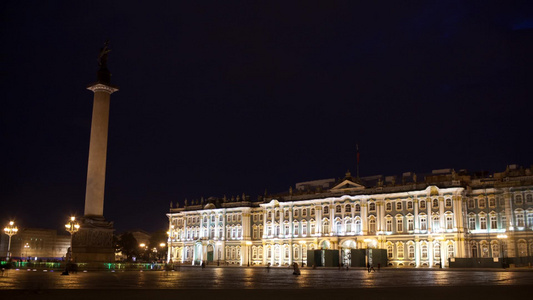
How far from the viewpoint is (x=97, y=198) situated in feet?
153

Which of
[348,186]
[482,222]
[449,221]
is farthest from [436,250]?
[348,186]

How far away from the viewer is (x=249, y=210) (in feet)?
320

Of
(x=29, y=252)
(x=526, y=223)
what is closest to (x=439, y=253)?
(x=526, y=223)

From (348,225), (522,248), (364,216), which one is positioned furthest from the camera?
(348,225)

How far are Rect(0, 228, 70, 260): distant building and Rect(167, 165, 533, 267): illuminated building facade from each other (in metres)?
53.2

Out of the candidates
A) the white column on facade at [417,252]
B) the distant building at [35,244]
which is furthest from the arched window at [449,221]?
the distant building at [35,244]

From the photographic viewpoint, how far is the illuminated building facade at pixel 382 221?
71.8 metres

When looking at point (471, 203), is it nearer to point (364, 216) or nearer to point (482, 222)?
point (482, 222)

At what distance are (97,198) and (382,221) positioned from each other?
46928 mm

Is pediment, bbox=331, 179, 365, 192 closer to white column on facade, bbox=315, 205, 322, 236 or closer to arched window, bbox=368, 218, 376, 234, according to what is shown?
white column on facade, bbox=315, 205, 322, 236

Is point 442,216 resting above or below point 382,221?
above

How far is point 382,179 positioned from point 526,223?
942 inches

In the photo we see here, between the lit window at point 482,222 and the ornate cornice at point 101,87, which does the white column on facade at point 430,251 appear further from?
the ornate cornice at point 101,87

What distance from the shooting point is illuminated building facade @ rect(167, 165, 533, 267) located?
71.8m
